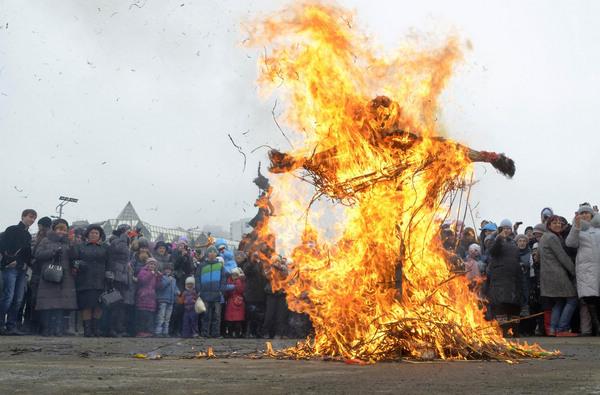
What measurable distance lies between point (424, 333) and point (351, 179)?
5.52ft

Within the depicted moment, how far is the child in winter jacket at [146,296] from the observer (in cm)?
1371

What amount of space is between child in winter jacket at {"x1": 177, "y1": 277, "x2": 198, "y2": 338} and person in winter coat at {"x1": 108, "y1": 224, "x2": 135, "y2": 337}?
112cm

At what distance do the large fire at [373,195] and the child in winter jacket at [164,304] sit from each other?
7427 mm

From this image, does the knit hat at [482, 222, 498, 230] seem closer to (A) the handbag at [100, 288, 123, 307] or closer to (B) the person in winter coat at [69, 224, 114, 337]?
(A) the handbag at [100, 288, 123, 307]

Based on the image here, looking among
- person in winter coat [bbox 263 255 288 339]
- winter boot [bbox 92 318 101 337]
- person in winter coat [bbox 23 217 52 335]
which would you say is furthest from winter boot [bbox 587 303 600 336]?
person in winter coat [bbox 23 217 52 335]

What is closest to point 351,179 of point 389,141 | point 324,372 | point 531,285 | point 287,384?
point 389,141

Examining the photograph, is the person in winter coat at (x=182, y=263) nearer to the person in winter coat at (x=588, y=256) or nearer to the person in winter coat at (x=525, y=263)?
the person in winter coat at (x=525, y=263)

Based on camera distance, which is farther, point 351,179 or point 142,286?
point 142,286

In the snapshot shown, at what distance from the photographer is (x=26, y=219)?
487 inches

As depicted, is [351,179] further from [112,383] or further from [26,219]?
[26,219]

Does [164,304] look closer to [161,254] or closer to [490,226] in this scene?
[161,254]

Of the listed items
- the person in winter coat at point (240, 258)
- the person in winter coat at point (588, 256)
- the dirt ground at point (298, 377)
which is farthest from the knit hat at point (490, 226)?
the dirt ground at point (298, 377)

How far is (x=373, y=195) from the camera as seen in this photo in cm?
682

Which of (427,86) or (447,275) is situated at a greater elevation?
(427,86)
